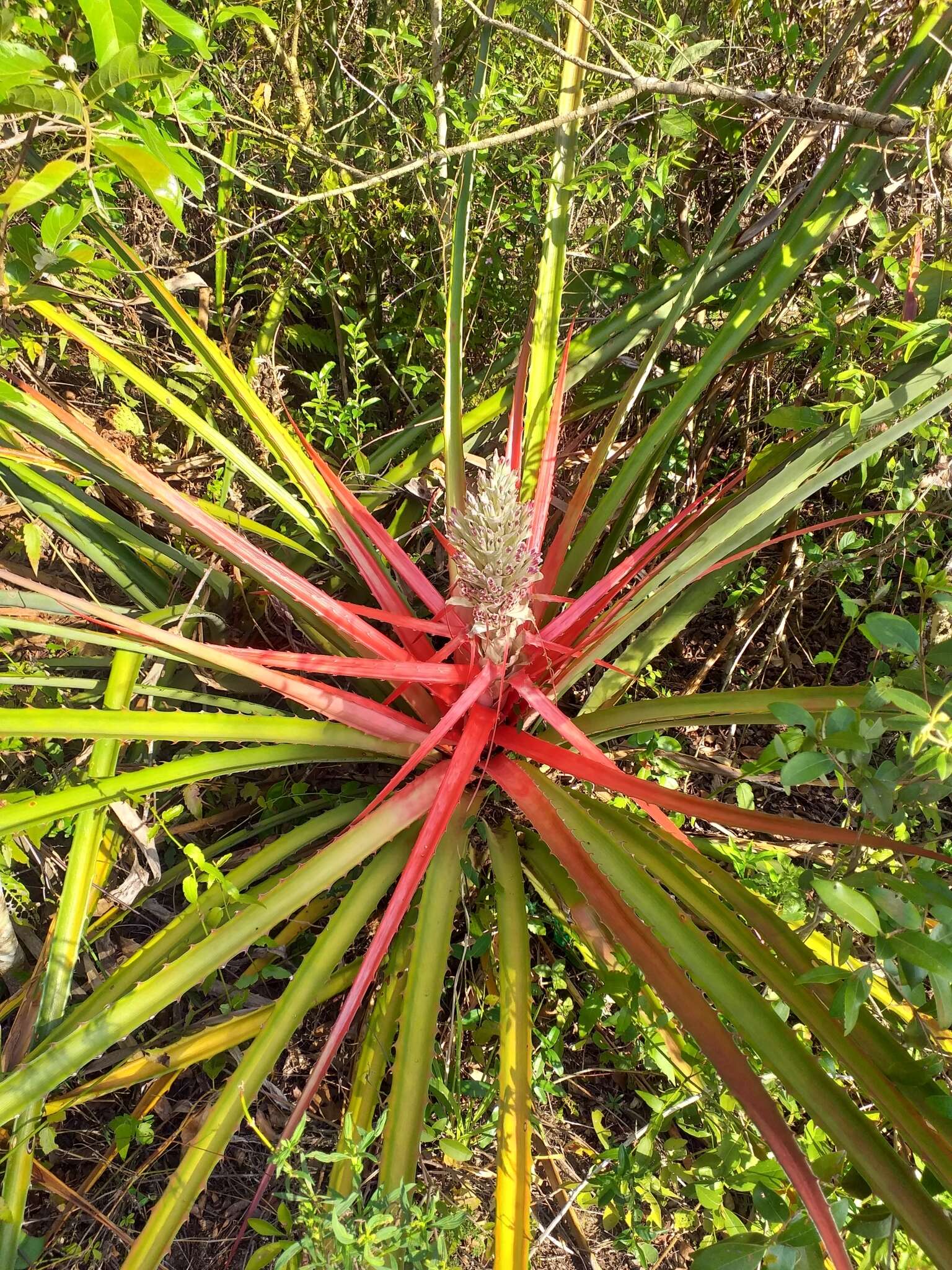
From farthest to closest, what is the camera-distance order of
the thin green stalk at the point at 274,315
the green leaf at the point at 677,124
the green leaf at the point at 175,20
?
1. the thin green stalk at the point at 274,315
2. the green leaf at the point at 677,124
3. the green leaf at the point at 175,20

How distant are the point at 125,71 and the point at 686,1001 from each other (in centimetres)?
124

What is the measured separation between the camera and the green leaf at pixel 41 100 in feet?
2.45

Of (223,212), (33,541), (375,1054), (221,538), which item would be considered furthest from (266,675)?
(223,212)

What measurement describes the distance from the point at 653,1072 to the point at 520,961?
1.50 ft

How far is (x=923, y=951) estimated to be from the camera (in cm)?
74

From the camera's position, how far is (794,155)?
5.07ft

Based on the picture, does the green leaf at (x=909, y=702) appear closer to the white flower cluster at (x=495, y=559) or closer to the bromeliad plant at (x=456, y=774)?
the bromeliad plant at (x=456, y=774)

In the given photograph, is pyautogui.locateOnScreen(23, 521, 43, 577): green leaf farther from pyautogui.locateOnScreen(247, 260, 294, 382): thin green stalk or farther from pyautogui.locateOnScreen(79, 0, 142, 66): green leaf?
pyautogui.locateOnScreen(79, 0, 142, 66): green leaf

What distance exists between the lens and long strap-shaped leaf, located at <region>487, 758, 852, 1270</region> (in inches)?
30.1

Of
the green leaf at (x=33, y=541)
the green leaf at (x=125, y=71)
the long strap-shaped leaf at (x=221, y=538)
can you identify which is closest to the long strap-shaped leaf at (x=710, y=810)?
the long strap-shaped leaf at (x=221, y=538)

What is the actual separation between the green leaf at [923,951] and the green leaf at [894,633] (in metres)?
0.30

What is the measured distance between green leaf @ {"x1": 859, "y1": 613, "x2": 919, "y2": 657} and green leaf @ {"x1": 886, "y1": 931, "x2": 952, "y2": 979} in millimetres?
305

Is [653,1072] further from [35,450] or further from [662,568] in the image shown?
[35,450]

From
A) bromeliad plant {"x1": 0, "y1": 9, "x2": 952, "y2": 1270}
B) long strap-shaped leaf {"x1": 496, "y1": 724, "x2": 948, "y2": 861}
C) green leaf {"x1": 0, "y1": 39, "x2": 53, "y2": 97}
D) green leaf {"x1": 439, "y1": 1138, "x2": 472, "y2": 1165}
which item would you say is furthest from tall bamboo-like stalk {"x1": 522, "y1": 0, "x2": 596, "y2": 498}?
green leaf {"x1": 439, "y1": 1138, "x2": 472, "y2": 1165}
